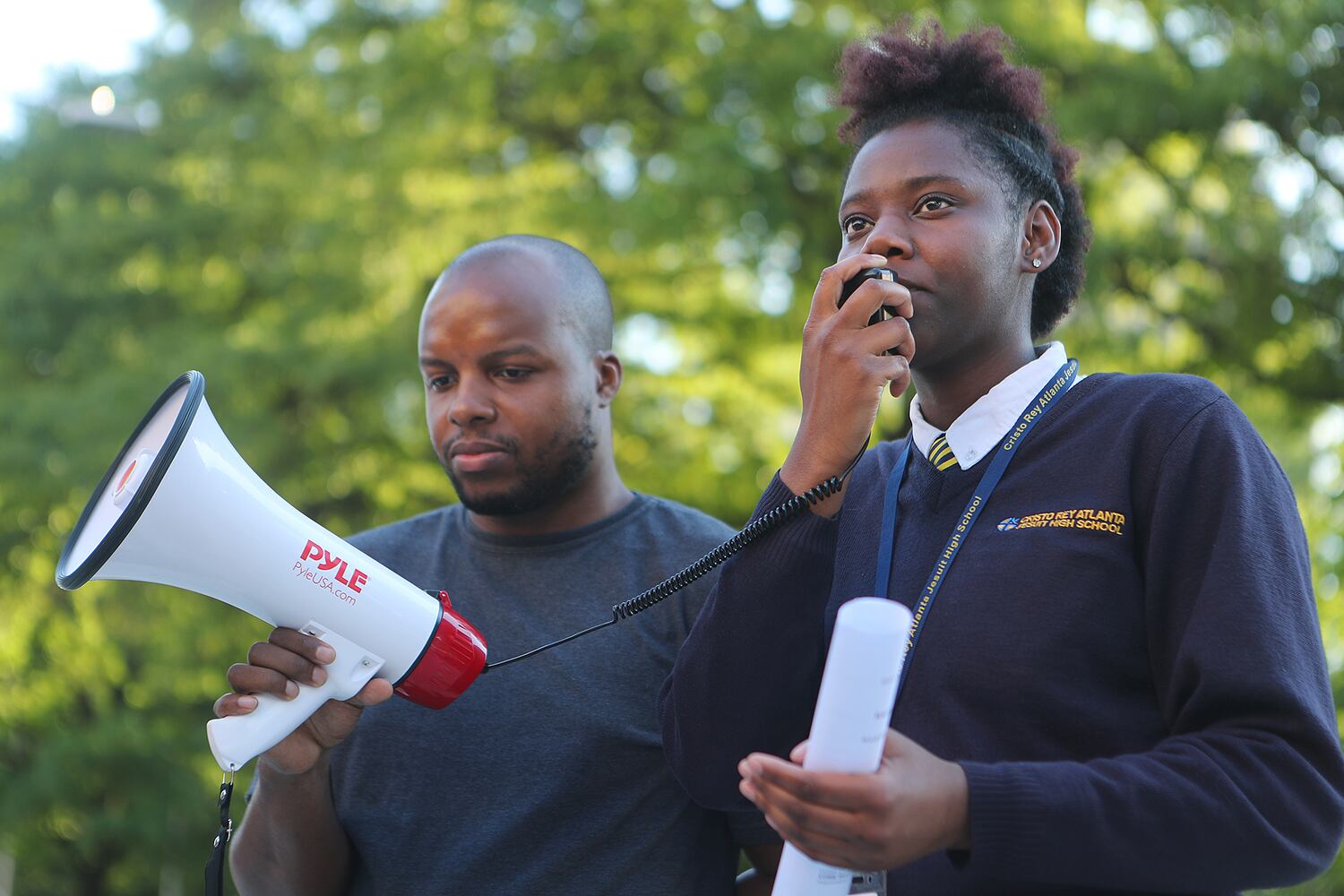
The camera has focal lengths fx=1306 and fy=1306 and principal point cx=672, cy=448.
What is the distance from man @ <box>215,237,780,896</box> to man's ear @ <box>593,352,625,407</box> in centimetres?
3

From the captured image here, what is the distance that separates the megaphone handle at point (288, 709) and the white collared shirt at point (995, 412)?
124 cm

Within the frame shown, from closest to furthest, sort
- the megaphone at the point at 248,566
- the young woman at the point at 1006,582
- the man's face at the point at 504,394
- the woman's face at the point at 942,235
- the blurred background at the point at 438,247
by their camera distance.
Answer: the young woman at the point at 1006,582 < the woman's face at the point at 942,235 < the megaphone at the point at 248,566 < the man's face at the point at 504,394 < the blurred background at the point at 438,247

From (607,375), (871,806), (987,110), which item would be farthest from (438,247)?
(871,806)

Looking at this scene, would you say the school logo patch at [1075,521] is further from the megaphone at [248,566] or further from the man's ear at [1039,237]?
the megaphone at [248,566]

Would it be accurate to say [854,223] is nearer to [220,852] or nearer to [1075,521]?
[1075,521]

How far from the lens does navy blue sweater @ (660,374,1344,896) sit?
1.76 m

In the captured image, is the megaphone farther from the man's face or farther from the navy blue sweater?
the navy blue sweater

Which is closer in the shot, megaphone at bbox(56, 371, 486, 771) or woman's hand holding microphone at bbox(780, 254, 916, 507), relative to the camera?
woman's hand holding microphone at bbox(780, 254, 916, 507)

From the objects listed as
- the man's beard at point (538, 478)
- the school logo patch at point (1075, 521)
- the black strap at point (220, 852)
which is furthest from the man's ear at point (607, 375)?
the school logo patch at point (1075, 521)

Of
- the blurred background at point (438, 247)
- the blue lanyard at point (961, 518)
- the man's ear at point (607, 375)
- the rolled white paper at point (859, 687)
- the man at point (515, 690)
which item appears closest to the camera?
the rolled white paper at point (859, 687)

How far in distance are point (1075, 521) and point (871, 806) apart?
69 cm

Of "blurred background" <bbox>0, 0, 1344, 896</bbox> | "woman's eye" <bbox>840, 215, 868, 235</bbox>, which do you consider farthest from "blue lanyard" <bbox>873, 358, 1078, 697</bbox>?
"blurred background" <bbox>0, 0, 1344, 896</bbox>

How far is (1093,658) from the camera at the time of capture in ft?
6.67

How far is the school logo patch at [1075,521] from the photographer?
2.08 m
